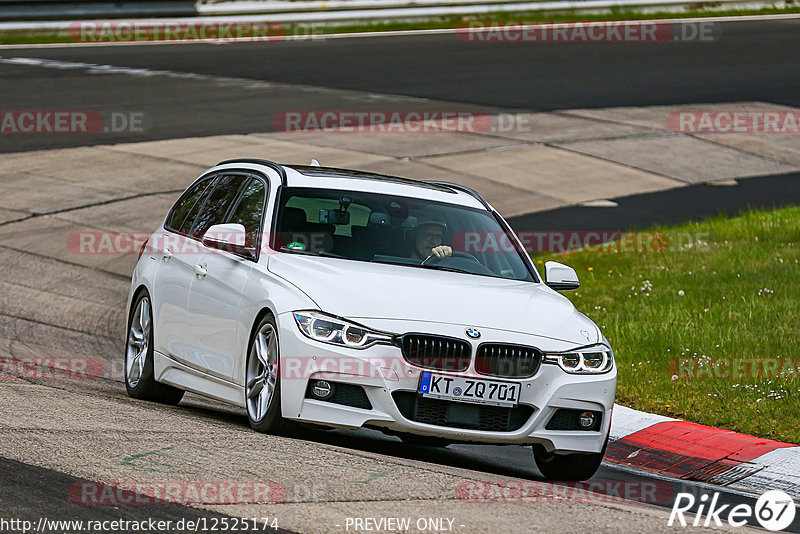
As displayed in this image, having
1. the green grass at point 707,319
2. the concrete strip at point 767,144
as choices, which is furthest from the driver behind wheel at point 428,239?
the concrete strip at point 767,144

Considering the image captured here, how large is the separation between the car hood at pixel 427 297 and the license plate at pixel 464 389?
0.33 meters

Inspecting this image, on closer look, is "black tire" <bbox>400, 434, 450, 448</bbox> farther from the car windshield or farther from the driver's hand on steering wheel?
the driver's hand on steering wheel

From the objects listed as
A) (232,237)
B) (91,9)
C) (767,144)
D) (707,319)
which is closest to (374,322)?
(232,237)

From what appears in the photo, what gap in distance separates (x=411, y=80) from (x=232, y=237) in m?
21.2

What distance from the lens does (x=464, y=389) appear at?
7.55 meters

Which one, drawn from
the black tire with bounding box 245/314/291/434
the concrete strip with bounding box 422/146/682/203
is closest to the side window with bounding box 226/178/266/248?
the black tire with bounding box 245/314/291/434

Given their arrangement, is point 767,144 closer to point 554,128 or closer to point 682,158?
point 682,158

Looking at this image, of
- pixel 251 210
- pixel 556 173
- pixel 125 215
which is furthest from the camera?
pixel 556 173

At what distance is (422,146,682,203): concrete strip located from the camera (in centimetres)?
2114

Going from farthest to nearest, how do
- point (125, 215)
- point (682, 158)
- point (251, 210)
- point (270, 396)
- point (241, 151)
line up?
point (682, 158)
point (241, 151)
point (125, 215)
point (251, 210)
point (270, 396)

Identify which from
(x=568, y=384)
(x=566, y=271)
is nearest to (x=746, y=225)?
(x=566, y=271)

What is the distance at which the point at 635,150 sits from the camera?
950 inches

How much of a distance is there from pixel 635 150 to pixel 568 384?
1686 centimetres

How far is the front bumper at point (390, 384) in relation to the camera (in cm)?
752
